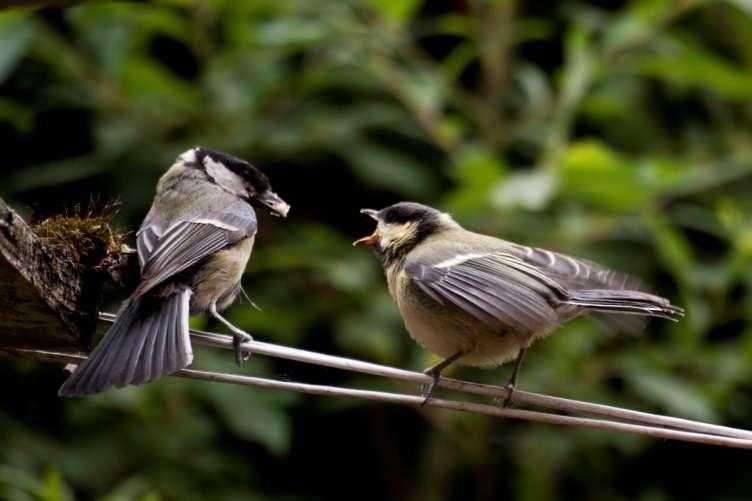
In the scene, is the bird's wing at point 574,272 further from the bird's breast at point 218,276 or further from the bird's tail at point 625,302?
the bird's breast at point 218,276

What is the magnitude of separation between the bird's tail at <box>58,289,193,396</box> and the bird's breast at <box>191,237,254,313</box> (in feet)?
0.51

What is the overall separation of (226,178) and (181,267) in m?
0.57

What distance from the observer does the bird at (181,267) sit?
1.91 m

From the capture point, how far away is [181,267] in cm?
223

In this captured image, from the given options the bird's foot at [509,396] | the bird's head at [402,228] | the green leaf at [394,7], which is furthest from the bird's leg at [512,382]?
the green leaf at [394,7]

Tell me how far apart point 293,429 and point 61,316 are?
7.71 feet

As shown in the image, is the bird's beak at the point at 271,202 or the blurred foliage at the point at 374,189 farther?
the blurred foliage at the point at 374,189

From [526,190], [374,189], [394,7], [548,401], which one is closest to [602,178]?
[526,190]

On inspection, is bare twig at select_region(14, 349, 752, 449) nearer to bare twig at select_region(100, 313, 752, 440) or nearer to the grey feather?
bare twig at select_region(100, 313, 752, 440)

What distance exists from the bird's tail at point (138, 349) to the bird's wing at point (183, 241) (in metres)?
0.07

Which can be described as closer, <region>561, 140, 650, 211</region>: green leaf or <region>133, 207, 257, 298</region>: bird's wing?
<region>133, 207, 257, 298</region>: bird's wing

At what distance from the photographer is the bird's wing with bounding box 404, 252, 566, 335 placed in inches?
91.4

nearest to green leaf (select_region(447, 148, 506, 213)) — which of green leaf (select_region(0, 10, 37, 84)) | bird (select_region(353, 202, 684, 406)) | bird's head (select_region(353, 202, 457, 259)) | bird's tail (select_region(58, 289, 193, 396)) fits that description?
bird's head (select_region(353, 202, 457, 259))

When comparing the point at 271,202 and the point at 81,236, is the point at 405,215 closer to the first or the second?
the point at 271,202
